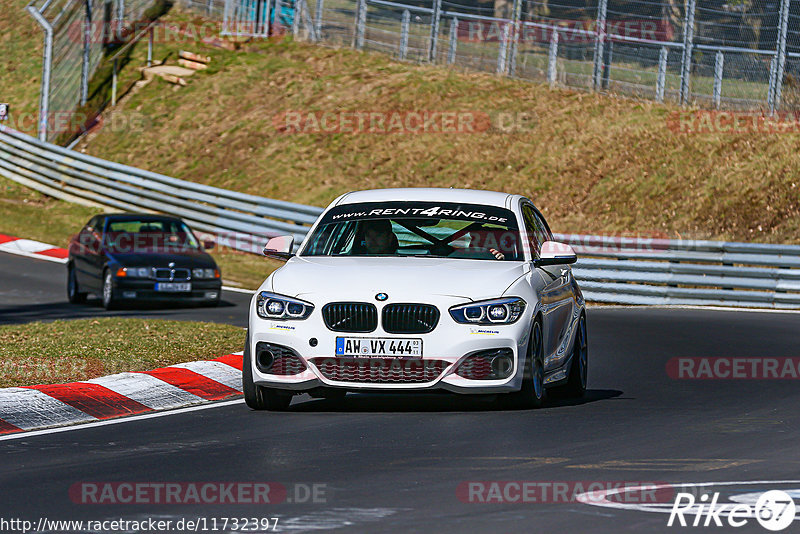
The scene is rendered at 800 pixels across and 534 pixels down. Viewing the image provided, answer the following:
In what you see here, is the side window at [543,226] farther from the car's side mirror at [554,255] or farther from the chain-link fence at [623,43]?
the chain-link fence at [623,43]

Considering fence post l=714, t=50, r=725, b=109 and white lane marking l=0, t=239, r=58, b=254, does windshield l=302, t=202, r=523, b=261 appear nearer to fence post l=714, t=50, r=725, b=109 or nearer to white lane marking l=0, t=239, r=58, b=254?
white lane marking l=0, t=239, r=58, b=254

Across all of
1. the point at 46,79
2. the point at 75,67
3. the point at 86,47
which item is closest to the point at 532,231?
the point at 46,79

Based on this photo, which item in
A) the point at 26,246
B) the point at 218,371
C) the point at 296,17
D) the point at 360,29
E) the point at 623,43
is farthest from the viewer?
the point at 296,17

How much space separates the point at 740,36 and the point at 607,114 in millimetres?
4282

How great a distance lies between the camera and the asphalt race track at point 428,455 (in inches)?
249

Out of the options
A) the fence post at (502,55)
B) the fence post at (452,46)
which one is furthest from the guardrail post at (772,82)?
the fence post at (452,46)

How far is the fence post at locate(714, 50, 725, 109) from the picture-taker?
29384mm

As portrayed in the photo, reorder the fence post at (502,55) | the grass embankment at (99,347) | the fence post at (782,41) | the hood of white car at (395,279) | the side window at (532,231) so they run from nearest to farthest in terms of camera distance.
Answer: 1. the hood of white car at (395,279)
2. the side window at (532,231)
3. the grass embankment at (99,347)
4. the fence post at (782,41)
5. the fence post at (502,55)

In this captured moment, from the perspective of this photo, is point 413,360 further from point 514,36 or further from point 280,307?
point 514,36

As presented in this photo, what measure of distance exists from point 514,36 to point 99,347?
23541 millimetres

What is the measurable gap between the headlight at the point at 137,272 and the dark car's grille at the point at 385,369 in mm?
11597

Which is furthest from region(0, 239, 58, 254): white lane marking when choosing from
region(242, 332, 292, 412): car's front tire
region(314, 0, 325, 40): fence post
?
region(242, 332, 292, 412): car's front tire

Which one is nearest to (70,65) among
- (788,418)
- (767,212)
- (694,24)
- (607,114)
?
(607,114)

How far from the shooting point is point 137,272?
20766 mm
